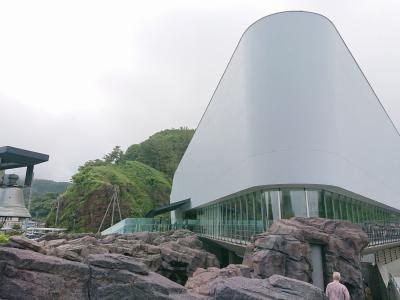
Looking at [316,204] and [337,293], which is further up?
[316,204]

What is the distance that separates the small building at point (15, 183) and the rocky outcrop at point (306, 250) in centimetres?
960

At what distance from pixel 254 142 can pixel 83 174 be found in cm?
4741

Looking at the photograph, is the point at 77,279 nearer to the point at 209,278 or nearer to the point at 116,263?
the point at 116,263

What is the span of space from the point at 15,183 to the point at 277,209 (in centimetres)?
1556

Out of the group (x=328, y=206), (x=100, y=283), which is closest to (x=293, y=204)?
(x=328, y=206)

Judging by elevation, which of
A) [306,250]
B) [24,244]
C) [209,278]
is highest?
[24,244]

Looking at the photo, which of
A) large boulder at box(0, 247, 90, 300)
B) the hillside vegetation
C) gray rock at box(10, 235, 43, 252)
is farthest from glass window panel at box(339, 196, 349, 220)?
the hillside vegetation

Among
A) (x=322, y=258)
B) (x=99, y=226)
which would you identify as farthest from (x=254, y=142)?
(x=99, y=226)

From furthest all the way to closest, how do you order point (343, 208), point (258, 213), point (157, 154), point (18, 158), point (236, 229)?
point (157, 154), point (236, 229), point (343, 208), point (258, 213), point (18, 158)

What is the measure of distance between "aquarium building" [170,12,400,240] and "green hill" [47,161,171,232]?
35630 mm

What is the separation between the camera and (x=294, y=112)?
1914 centimetres

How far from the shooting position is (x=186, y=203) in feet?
134

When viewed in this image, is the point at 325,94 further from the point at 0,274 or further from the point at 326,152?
the point at 0,274

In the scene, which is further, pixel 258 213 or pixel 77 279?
pixel 258 213
